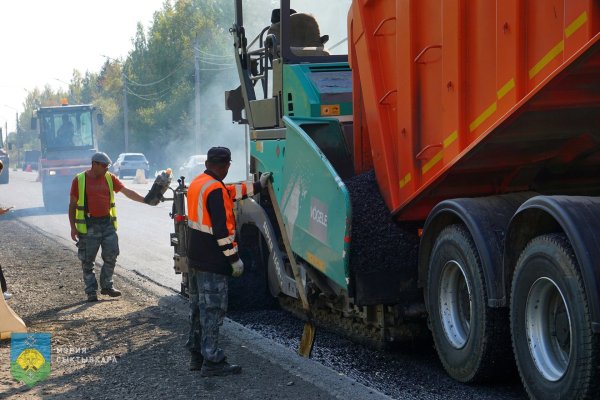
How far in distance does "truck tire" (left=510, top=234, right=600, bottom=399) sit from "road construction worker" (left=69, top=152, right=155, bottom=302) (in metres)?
6.11

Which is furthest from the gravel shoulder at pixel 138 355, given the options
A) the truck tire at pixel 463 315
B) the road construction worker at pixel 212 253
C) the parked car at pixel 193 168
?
the parked car at pixel 193 168

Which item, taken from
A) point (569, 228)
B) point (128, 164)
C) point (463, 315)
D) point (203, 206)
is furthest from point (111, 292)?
point (128, 164)

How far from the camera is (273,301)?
9414mm

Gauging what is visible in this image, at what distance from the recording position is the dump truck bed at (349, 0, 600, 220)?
4.70 metres

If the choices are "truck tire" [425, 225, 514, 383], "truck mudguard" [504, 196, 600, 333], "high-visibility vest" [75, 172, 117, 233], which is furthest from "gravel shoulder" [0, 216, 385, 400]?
"truck mudguard" [504, 196, 600, 333]

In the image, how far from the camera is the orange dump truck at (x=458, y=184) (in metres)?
4.80

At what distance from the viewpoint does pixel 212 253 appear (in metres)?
6.69

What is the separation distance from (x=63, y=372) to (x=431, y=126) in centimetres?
310

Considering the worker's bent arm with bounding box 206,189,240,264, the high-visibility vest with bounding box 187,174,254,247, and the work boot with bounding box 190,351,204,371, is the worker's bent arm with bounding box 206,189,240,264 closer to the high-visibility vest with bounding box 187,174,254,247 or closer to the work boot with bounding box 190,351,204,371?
the high-visibility vest with bounding box 187,174,254,247

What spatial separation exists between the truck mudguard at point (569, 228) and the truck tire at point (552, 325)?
103 millimetres

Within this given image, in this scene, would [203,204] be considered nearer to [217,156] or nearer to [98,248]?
[217,156]

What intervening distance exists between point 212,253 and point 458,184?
175 centimetres

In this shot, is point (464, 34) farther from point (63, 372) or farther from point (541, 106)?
point (63, 372)

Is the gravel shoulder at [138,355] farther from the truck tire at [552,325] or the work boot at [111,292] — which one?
the truck tire at [552,325]
